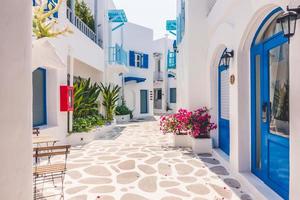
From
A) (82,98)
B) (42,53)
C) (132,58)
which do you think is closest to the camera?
(42,53)

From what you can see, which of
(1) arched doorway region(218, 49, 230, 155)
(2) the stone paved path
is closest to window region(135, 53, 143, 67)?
(2) the stone paved path

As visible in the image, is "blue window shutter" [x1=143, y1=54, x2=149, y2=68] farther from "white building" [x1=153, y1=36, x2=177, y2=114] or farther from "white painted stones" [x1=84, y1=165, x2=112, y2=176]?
"white painted stones" [x1=84, y1=165, x2=112, y2=176]

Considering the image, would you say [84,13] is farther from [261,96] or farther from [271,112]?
[271,112]

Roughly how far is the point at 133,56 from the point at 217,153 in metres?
16.9

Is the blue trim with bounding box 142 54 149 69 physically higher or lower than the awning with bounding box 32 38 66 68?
higher

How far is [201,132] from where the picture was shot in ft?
26.4

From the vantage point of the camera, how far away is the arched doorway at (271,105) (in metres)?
4.17

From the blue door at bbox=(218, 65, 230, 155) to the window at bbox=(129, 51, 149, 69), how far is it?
A: 15.4 meters

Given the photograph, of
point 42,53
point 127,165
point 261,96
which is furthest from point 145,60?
point 42,53

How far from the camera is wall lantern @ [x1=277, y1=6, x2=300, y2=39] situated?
3.13 meters

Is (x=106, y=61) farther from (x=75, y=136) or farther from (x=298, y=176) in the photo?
(x=298, y=176)

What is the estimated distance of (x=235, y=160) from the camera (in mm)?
5656

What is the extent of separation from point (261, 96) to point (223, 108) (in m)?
2.68

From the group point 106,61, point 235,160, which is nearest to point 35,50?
point 235,160
